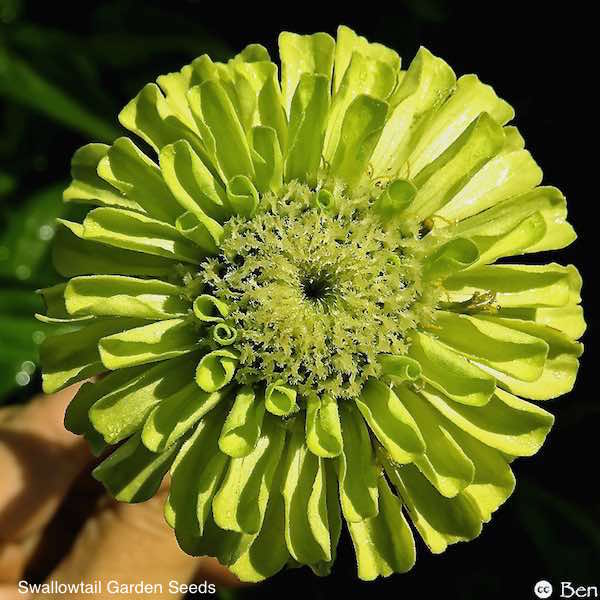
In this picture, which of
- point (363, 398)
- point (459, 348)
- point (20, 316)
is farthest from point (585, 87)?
point (20, 316)

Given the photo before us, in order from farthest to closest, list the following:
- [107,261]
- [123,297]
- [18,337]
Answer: [18,337]
[107,261]
[123,297]

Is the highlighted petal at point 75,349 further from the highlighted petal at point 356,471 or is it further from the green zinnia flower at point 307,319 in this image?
the highlighted petal at point 356,471

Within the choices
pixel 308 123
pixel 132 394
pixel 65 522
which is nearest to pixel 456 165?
pixel 308 123

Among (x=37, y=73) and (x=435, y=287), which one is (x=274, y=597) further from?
(x=37, y=73)

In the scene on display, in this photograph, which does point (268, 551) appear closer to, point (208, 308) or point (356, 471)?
point (356, 471)

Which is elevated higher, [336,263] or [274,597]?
[336,263]

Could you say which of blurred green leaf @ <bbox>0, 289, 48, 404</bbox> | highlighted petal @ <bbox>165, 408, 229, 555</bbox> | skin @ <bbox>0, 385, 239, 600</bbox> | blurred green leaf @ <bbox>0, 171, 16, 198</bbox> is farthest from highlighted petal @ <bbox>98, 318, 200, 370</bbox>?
blurred green leaf @ <bbox>0, 171, 16, 198</bbox>

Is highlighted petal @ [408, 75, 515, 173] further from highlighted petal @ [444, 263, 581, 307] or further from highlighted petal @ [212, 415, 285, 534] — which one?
highlighted petal @ [212, 415, 285, 534]
